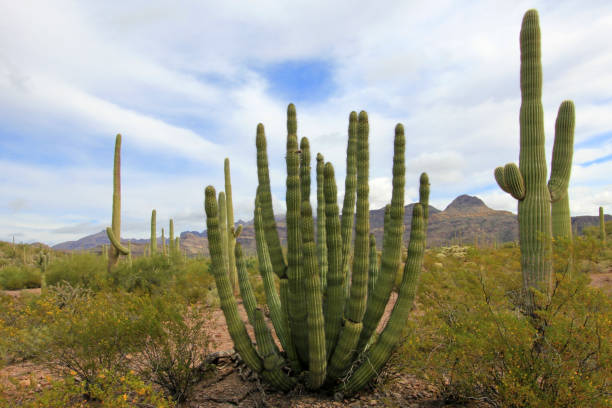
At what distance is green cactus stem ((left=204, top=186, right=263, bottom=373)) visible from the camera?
532 cm

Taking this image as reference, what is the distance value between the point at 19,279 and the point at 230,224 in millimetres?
10482

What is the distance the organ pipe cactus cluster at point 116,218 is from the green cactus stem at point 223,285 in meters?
11.9

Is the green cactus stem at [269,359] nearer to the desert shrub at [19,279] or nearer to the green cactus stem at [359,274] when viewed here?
the green cactus stem at [359,274]

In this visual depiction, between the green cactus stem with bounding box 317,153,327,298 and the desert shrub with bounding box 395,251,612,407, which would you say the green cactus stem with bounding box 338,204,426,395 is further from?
the green cactus stem with bounding box 317,153,327,298

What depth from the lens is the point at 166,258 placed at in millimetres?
17297

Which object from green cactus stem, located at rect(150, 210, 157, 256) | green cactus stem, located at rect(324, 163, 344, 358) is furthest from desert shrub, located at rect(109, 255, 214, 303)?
green cactus stem, located at rect(324, 163, 344, 358)

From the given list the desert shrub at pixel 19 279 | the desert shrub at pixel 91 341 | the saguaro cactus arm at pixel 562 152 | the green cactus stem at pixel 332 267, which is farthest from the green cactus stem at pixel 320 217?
the desert shrub at pixel 19 279

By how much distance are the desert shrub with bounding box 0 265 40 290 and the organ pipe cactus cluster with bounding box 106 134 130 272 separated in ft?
18.3

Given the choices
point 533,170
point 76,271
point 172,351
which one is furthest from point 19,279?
point 533,170

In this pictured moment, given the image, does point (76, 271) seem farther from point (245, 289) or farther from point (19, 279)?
point (245, 289)

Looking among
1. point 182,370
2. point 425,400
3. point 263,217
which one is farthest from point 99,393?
point 425,400

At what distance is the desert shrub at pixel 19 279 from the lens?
1825cm

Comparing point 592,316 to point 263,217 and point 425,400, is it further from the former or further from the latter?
point 263,217

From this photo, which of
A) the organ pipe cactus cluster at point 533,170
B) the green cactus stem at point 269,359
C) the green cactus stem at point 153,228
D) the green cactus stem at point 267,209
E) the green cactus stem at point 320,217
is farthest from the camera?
the green cactus stem at point 153,228
